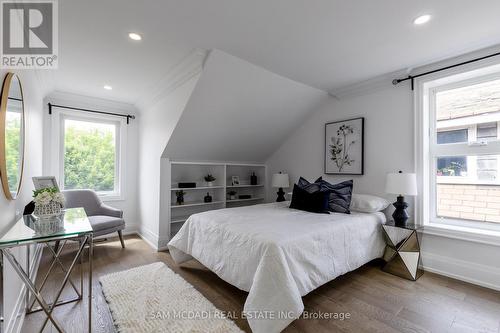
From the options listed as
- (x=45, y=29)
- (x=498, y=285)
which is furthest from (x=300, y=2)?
(x=498, y=285)

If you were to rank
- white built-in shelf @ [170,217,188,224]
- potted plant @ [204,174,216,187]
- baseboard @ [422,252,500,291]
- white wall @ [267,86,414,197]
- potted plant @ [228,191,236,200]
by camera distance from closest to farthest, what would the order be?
1. baseboard @ [422,252,500,291]
2. white wall @ [267,86,414,197]
3. white built-in shelf @ [170,217,188,224]
4. potted plant @ [204,174,216,187]
5. potted plant @ [228,191,236,200]

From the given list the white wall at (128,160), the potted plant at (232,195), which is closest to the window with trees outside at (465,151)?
the potted plant at (232,195)

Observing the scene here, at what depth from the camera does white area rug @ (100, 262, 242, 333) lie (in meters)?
1.68

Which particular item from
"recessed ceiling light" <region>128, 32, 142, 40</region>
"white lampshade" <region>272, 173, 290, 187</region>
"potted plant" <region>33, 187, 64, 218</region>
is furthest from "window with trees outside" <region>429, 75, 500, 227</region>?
"potted plant" <region>33, 187, 64, 218</region>

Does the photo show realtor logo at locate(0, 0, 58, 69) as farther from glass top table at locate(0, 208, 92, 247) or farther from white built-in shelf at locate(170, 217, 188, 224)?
white built-in shelf at locate(170, 217, 188, 224)

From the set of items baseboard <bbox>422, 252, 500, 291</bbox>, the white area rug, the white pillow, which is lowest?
the white area rug

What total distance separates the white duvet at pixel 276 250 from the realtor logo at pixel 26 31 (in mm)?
2020

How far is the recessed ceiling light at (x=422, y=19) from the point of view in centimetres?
183

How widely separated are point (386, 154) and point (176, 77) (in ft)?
9.59

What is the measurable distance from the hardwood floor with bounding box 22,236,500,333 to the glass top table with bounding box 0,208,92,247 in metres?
0.78

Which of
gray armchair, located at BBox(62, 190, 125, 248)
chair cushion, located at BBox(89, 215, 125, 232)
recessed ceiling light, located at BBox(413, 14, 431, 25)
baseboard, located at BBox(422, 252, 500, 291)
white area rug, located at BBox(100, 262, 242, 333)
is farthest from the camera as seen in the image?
gray armchair, located at BBox(62, 190, 125, 248)

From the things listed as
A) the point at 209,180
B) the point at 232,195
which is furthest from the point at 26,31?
the point at 232,195

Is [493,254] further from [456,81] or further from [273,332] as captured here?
[273,332]

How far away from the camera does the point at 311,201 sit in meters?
2.87
